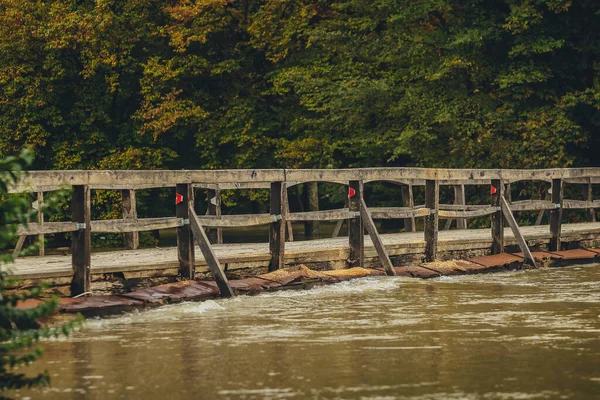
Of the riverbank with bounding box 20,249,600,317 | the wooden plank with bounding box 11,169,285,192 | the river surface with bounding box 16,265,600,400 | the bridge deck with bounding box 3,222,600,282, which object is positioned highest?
the wooden plank with bounding box 11,169,285,192

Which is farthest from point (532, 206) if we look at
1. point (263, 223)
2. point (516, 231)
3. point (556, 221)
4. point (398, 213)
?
point (263, 223)

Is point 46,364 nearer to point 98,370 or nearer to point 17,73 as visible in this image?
point 98,370

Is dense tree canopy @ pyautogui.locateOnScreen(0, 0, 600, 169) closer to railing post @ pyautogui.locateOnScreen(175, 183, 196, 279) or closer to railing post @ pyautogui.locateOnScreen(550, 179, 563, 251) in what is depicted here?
railing post @ pyautogui.locateOnScreen(550, 179, 563, 251)

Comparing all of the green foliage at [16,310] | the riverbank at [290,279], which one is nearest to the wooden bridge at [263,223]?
the riverbank at [290,279]

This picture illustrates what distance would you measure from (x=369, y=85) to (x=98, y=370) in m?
24.1

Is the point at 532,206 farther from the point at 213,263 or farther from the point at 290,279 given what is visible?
the point at 213,263

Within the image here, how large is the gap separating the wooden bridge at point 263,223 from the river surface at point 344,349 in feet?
2.83

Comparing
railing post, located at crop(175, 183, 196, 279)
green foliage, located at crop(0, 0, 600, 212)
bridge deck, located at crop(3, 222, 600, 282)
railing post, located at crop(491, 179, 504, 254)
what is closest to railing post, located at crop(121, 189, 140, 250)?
bridge deck, located at crop(3, 222, 600, 282)

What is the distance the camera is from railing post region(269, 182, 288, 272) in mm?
17281

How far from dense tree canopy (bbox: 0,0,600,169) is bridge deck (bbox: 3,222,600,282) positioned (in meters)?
8.78

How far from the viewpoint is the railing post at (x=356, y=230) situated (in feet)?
61.2

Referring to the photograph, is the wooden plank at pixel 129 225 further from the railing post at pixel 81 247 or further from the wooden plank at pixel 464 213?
the wooden plank at pixel 464 213

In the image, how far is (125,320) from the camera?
13.9 meters

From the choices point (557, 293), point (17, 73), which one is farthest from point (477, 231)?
point (17, 73)
